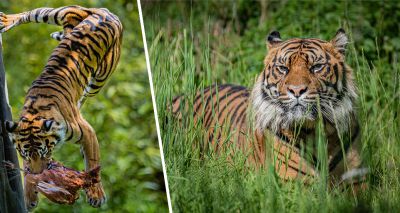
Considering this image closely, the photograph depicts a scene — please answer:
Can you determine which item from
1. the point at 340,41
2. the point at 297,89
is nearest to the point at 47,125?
the point at 297,89

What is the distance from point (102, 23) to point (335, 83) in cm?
124

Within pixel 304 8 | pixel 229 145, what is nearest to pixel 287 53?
pixel 229 145

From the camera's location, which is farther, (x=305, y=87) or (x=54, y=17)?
(x=305, y=87)

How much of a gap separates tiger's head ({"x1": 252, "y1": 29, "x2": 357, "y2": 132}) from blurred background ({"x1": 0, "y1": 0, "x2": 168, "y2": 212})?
0.69m

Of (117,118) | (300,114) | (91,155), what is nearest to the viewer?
(91,155)

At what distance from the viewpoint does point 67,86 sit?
11.7ft

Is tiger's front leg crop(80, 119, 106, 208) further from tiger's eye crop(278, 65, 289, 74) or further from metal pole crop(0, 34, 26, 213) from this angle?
tiger's eye crop(278, 65, 289, 74)

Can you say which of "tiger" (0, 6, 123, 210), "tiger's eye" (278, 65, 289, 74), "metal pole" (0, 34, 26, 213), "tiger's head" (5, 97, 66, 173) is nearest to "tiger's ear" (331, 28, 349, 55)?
"tiger's eye" (278, 65, 289, 74)

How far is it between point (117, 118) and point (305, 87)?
0.91 meters

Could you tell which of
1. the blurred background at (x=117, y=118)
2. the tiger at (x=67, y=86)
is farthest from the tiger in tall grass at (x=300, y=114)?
the tiger at (x=67, y=86)

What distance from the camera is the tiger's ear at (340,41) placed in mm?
4246

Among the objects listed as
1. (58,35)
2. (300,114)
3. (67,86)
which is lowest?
(300,114)

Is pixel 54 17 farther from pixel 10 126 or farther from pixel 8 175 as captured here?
pixel 8 175

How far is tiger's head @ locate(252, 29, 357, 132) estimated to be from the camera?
410 centimetres
